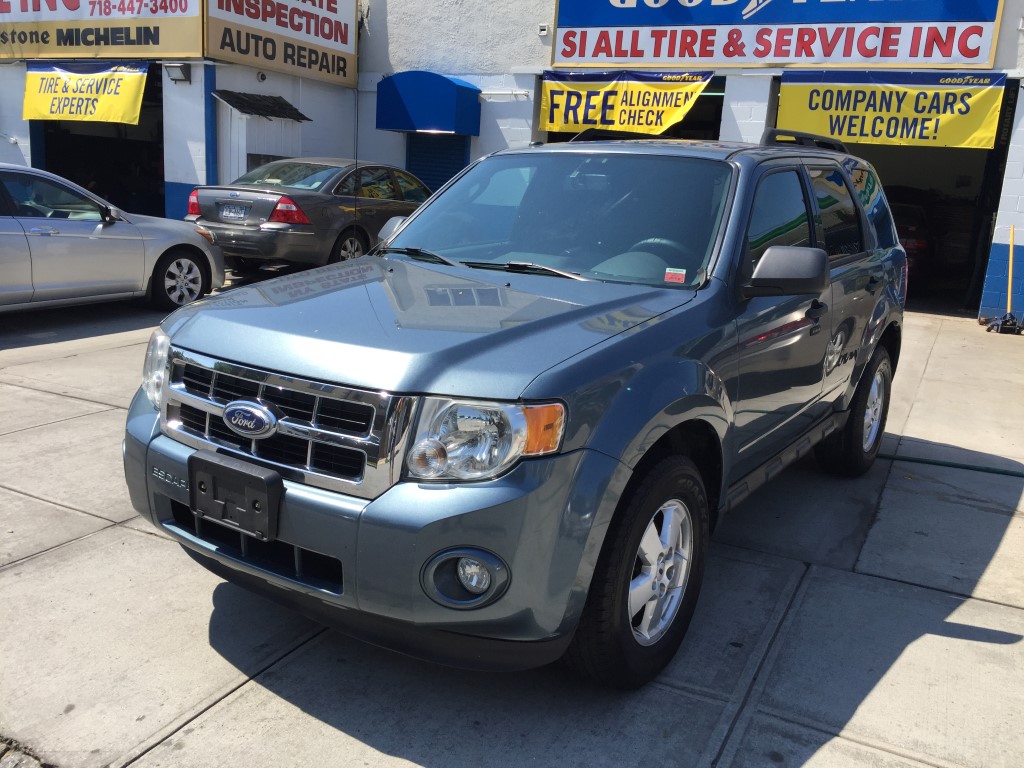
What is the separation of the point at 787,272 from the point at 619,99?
1113 centimetres

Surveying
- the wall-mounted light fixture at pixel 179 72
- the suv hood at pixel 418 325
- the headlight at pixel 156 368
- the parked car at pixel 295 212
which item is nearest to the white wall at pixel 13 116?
the wall-mounted light fixture at pixel 179 72

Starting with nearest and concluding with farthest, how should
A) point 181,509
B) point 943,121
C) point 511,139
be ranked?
point 181,509 < point 943,121 < point 511,139

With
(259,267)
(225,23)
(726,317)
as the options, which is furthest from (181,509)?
(225,23)

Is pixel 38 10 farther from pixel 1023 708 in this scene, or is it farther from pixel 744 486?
pixel 1023 708

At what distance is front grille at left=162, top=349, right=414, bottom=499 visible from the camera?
2564mm

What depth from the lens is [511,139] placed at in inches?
597

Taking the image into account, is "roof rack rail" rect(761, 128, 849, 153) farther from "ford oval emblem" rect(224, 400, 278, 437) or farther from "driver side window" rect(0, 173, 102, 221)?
"driver side window" rect(0, 173, 102, 221)

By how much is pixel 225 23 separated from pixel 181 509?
1280 cm

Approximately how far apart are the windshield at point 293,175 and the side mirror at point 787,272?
842cm

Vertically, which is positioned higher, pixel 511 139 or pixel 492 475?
pixel 511 139

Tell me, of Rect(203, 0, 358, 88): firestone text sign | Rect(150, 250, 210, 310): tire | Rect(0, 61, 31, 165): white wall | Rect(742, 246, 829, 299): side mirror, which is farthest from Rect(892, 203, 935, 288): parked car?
Rect(0, 61, 31, 165): white wall

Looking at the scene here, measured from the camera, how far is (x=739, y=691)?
316 centimetres

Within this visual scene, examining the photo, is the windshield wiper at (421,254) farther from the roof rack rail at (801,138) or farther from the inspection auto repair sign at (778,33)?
the inspection auto repair sign at (778,33)

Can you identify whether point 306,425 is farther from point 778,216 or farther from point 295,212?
point 295,212
